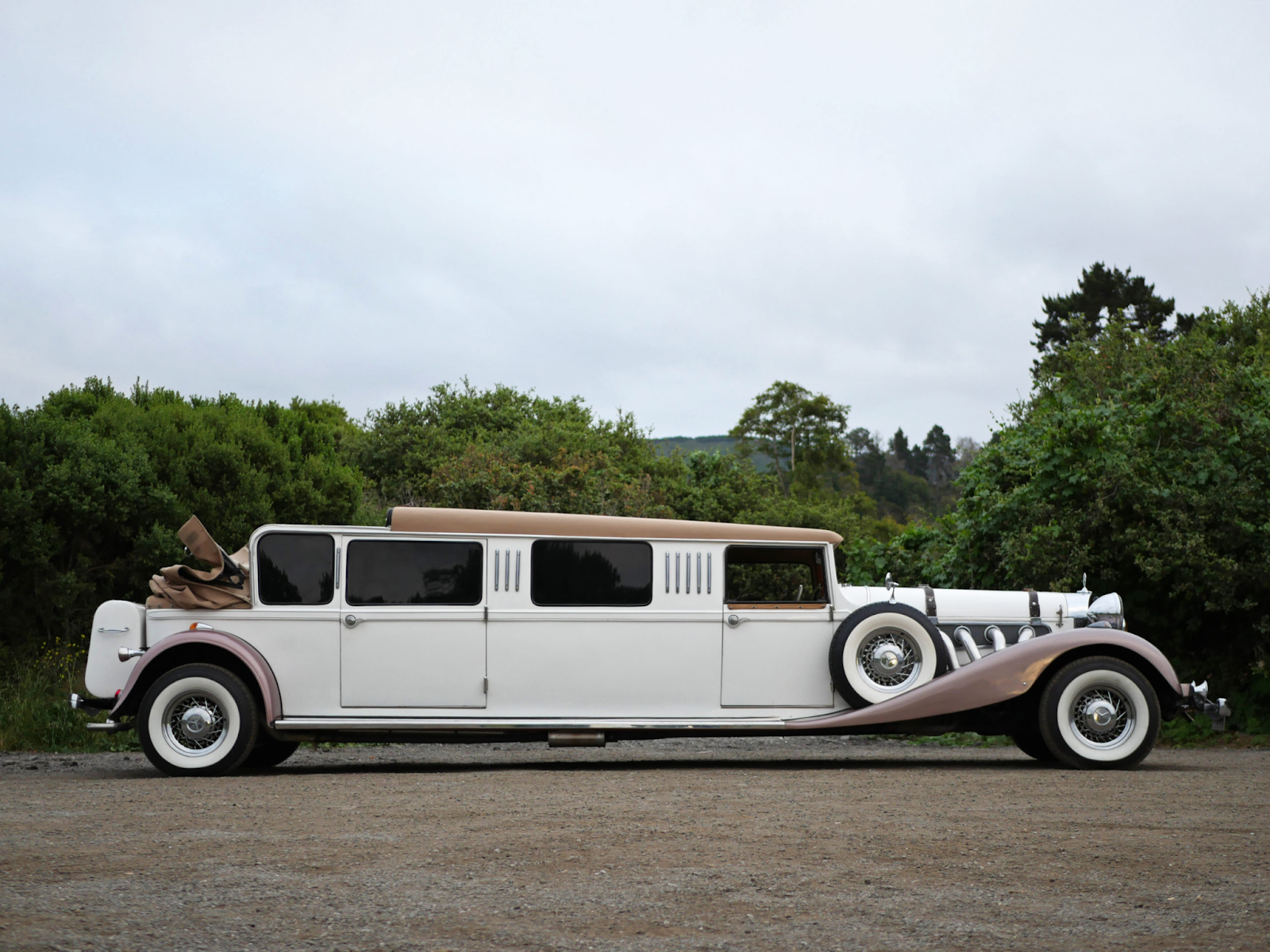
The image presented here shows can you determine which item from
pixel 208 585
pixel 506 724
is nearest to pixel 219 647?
pixel 208 585

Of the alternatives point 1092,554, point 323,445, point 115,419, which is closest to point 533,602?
point 1092,554

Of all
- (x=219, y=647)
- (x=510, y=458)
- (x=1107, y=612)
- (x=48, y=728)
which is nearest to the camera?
(x=219, y=647)

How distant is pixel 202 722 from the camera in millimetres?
9328

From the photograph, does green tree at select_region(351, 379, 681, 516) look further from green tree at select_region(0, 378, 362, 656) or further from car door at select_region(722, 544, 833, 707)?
car door at select_region(722, 544, 833, 707)

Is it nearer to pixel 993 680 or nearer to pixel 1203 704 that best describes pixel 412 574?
pixel 993 680

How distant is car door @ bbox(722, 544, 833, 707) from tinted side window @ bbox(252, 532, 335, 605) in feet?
10.6

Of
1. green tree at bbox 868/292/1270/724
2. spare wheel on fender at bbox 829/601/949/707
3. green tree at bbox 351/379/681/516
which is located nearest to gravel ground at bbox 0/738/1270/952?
spare wheel on fender at bbox 829/601/949/707

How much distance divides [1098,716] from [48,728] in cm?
1005

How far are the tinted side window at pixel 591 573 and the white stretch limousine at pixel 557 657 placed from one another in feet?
0.05

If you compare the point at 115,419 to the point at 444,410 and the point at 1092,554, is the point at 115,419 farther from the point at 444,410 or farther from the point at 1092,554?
the point at 444,410

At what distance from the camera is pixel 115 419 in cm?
2012

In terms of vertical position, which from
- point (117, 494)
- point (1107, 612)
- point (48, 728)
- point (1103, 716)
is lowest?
point (48, 728)

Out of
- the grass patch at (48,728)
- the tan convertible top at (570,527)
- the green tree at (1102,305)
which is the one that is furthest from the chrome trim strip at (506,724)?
the green tree at (1102,305)

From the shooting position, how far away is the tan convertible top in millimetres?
9703
